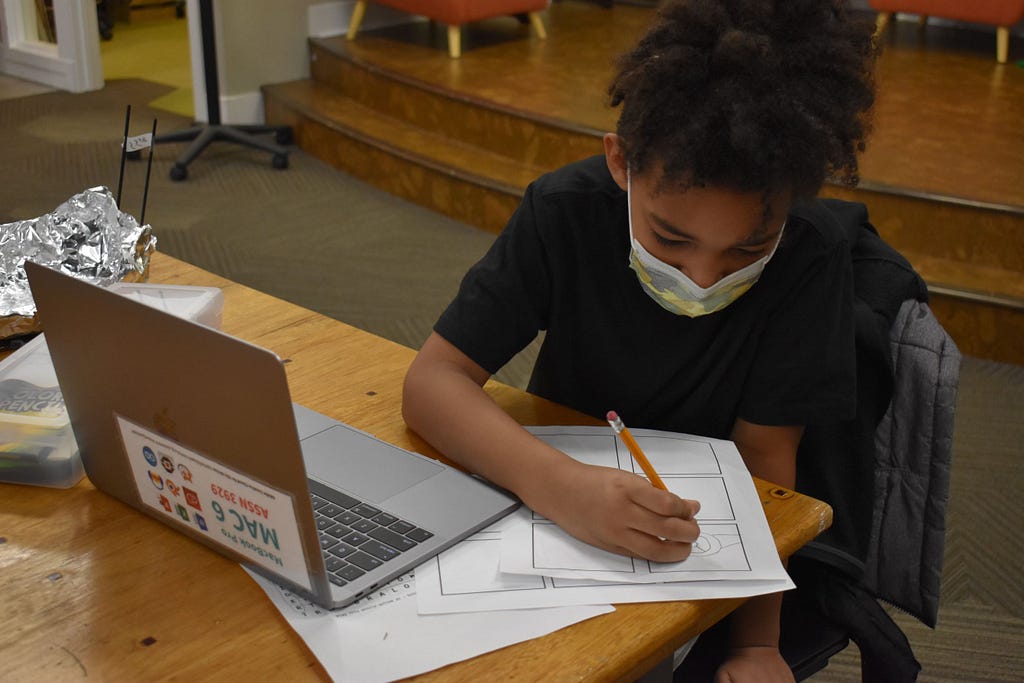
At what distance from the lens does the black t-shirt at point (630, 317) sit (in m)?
1.05

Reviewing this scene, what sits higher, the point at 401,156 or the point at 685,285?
the point at 685,285

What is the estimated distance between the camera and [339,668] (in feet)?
2.37

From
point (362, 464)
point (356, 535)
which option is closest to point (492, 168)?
point (362, 464)

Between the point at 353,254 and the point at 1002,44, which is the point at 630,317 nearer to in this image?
the point at 353,254

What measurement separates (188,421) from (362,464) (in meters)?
0.21

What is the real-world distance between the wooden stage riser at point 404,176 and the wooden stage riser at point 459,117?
0.20 meters

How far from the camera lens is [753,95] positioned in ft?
2.95

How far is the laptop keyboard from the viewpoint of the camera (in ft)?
2.69

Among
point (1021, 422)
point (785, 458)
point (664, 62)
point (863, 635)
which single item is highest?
point (664, 62)

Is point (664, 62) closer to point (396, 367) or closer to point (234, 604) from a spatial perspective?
point (396, 367)

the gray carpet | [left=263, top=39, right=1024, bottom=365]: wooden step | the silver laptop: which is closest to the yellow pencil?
the silver laptop

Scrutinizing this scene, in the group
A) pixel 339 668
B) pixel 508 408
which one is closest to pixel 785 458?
pixel 508 408

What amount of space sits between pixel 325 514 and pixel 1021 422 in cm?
193

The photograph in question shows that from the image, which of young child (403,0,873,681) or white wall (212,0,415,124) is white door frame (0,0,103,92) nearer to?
white wall (212,0,415,124)
